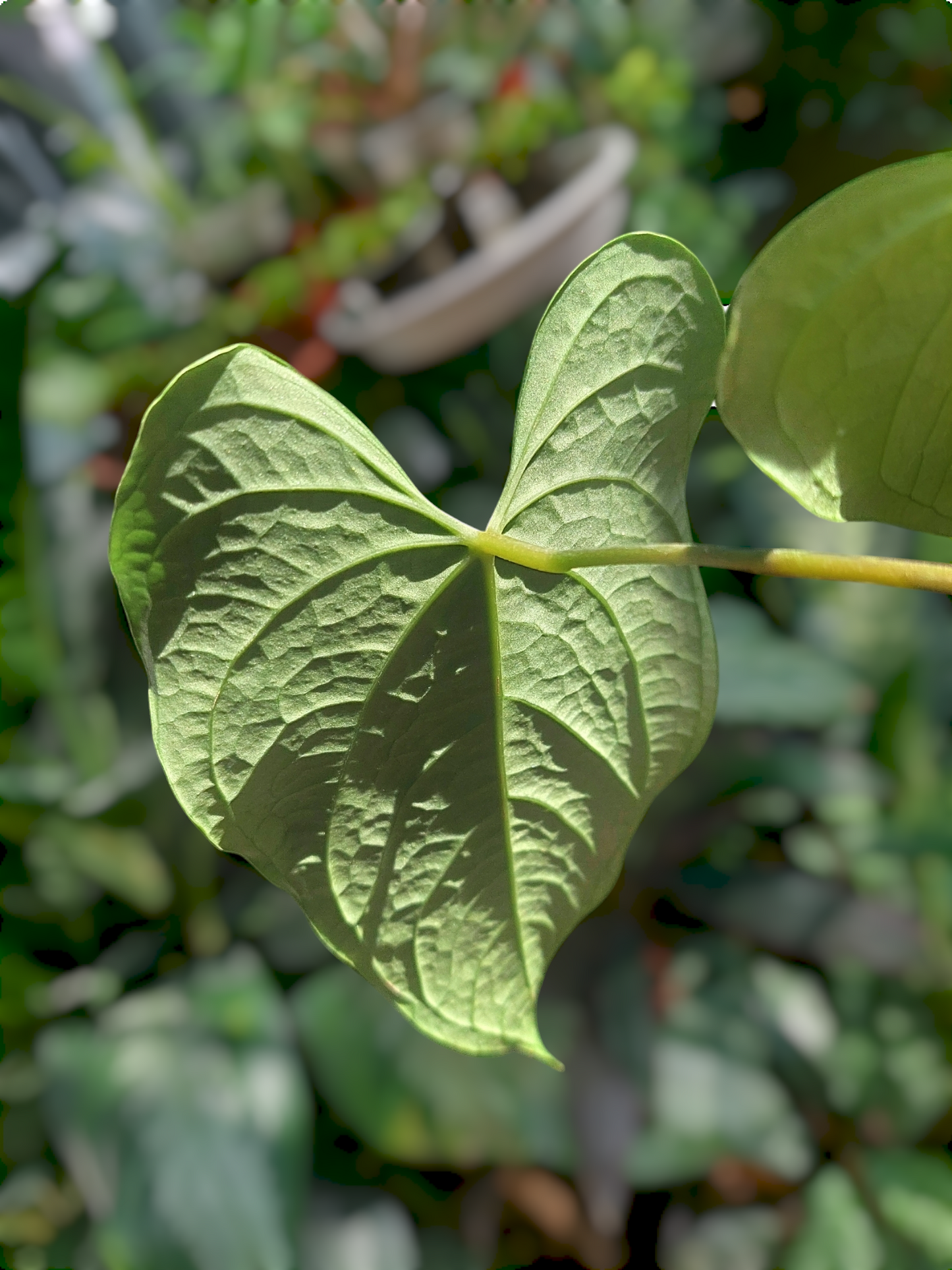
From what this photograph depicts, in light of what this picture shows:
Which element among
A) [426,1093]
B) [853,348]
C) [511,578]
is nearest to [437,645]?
[511,578]

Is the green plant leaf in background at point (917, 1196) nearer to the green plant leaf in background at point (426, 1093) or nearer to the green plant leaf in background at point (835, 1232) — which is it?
the green plant leaf in background at point (835, 1232)

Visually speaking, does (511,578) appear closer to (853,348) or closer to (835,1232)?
(853,348)

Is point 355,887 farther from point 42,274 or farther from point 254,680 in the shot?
point 42,274

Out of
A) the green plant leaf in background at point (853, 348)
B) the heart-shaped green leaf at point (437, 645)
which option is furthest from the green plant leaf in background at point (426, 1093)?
the green plant leaf in background at point (853, 348)

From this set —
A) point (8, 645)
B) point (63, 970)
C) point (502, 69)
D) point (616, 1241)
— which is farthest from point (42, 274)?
point (616, 1241)

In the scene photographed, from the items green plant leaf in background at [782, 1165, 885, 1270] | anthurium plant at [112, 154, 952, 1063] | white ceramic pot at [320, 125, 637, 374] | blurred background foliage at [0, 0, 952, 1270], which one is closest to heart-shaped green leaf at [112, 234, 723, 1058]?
anthurium plant at [112, 154, 952, 1063]
